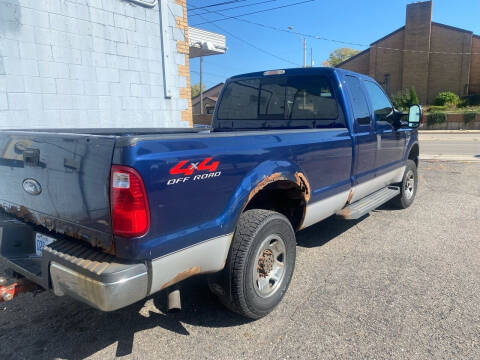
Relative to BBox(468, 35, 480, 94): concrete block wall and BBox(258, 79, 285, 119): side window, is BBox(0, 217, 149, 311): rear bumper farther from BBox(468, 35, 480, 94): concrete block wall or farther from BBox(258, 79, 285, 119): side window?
BBox(468, 35, 480, 94): concrete block wall

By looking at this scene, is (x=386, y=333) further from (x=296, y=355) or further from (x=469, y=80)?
(x=469, y=80)

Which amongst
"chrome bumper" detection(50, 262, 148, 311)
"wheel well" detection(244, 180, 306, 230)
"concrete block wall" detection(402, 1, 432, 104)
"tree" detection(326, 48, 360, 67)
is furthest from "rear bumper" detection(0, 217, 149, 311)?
"tree" detection(326, 48, 360, 67)

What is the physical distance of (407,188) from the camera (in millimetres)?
6082

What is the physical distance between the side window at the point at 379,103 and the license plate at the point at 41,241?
392cm

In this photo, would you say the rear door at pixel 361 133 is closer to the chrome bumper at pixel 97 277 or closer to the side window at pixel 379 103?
the side window at pixel 379 103

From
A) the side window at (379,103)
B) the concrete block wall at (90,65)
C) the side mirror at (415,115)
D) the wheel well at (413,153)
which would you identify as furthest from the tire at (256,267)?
the concrete block wall at (90,65)

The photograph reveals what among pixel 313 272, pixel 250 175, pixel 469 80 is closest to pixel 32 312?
pixel 250 175

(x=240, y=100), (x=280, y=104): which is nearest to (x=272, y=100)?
(x=280, y=104)

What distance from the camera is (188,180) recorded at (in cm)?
215

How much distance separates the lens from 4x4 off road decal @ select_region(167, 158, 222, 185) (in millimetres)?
2078

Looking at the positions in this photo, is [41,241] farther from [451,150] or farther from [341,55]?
[341,55]

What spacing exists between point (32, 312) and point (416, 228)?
4681 millimetres

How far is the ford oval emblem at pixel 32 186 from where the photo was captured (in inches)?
94.4

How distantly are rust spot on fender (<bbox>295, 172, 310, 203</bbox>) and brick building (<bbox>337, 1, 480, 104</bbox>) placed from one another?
4038 centimetres
